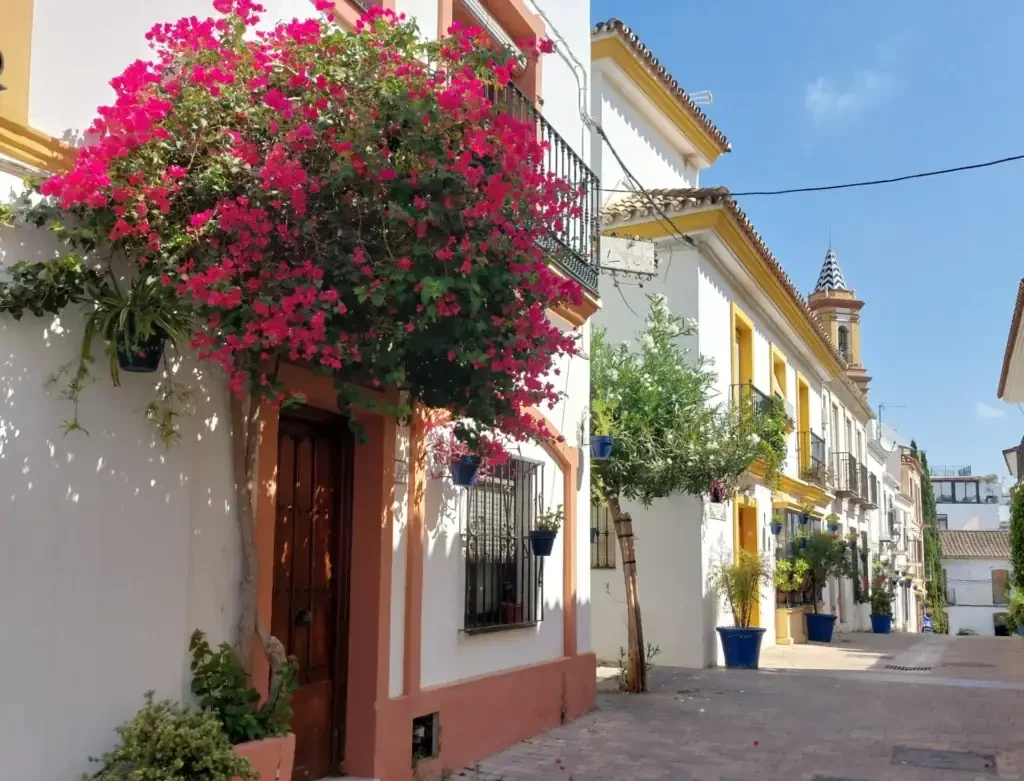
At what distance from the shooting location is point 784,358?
770 inches

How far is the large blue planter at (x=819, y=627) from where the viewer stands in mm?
19797

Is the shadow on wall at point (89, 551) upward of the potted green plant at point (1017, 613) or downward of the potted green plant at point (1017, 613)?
upward

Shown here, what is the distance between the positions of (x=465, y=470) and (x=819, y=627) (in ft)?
47.7

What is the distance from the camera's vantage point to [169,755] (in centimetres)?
418

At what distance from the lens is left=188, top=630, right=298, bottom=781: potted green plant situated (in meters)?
4.73

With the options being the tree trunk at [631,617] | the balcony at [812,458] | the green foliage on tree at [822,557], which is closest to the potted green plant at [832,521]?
the balcony at [812,458]

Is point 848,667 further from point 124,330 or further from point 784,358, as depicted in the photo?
point 124,330

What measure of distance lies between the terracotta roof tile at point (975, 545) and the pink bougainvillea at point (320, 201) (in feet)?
201

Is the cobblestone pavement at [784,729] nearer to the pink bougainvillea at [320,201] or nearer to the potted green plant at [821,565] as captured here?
the pink bougainvillea at [320,201]

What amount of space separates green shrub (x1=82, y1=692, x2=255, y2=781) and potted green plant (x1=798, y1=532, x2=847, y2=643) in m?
16.0

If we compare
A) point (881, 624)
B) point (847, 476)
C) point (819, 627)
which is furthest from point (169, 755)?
point (847, 476)

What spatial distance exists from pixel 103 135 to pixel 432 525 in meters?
3.65

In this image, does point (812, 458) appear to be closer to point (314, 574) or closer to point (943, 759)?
point (943, 759)

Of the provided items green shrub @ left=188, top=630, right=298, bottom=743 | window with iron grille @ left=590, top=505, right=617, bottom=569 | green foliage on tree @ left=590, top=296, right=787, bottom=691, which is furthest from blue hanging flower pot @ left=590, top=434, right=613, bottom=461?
green shrub @ left=188, top=630, right=298, bottom=743
